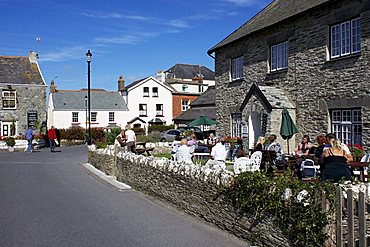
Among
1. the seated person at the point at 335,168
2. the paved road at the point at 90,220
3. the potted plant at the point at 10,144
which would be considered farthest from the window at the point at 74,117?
the seated person at the point at 335,168

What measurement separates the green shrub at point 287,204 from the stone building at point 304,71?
8.31 m

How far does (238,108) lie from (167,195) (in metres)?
11.9

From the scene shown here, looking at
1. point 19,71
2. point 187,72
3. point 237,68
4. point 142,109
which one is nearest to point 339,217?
point 237,68

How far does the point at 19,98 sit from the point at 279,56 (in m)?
33.5

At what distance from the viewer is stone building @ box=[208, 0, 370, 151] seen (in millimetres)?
14609

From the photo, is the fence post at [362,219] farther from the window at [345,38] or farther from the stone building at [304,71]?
the window at [345,38]

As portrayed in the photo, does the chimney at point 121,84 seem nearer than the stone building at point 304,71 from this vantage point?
No

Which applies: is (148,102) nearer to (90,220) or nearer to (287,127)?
(287,127)

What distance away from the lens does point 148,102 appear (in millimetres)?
65812

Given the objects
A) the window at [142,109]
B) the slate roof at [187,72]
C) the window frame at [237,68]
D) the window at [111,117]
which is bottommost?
the window at [111,117]

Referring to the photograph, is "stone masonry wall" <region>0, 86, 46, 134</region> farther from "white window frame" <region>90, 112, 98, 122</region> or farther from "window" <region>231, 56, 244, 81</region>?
"window" <region>231, 56, 244, 81</region>

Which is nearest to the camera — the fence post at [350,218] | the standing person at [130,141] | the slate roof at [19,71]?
the fence post at [350,218]

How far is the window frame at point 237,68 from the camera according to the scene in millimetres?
22381

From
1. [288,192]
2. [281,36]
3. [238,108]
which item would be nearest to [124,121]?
[238,108]
